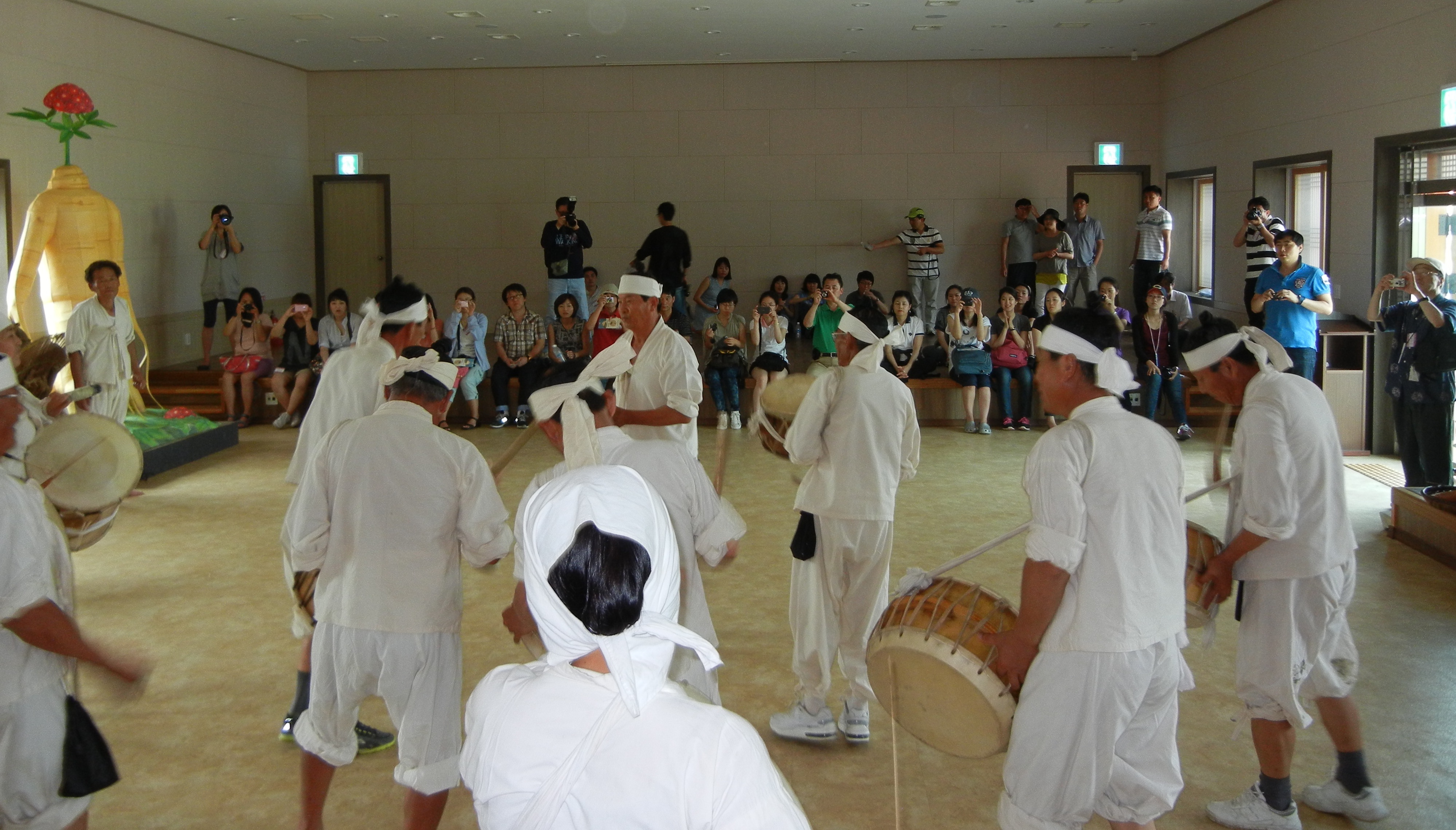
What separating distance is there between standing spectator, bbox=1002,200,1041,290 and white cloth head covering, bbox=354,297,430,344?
11.1 meters

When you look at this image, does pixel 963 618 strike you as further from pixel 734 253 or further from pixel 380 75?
pixel 380 75

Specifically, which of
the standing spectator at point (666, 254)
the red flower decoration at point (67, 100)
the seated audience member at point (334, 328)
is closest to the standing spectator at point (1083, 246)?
the standing spectator at point (666, 254)

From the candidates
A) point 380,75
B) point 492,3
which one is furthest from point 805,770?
point 380,75

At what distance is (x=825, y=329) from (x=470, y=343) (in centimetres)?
354

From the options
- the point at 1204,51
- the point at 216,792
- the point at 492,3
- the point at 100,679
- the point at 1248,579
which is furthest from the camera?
the point at 1204,51

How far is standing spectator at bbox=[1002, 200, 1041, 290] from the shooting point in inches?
550

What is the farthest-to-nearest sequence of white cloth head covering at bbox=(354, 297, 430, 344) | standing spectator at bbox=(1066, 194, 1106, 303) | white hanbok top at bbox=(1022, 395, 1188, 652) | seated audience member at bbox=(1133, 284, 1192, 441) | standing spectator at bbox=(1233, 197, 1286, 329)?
standing spectator at bbox=(1066, 194, 1106, 303), seated audience member at bbox=(1133, 284, 1192, 441), standing spectator at bbox=(1233, 197, 1286, 329), white cloth head covering at bbox=(354, 297, 430, 344), white hanbok top at bbox=(1022, 395, 1188, 652)

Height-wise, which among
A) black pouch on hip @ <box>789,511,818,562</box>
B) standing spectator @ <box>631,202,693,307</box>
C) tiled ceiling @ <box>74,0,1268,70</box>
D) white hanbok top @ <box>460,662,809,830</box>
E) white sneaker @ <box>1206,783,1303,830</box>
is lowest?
white sneaker @ <box>1206,783,1303,830</box>

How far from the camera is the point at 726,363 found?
11.2 meters

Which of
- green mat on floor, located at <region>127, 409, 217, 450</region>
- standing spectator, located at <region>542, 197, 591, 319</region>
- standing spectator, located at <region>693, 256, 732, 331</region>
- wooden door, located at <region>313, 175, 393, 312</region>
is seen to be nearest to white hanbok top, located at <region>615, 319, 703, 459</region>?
green mat on floor, located at <region>127, 409, 217, 450</region>

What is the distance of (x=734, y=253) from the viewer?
49.3ft

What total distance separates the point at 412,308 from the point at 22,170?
835 cm

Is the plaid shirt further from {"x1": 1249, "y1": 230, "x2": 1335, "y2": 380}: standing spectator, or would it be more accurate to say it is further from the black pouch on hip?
the black pouch on hip

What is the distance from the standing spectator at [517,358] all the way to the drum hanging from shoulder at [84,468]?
269 inches
